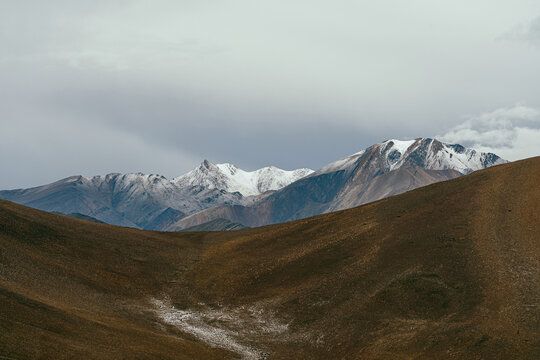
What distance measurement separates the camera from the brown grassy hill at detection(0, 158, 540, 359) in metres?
40.3

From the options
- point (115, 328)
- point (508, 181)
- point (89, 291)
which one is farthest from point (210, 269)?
point (508, 181)

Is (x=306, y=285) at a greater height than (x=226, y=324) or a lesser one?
greater

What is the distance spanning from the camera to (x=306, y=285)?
64188mm

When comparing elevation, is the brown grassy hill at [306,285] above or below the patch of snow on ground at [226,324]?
above

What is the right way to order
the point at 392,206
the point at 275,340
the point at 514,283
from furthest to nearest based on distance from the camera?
the point at 392,206
the point at 275,340
the point at 514,283

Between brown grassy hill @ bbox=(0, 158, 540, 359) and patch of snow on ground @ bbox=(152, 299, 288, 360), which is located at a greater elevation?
brown grassy hill @ bbox=(0, 158, 540, 359)

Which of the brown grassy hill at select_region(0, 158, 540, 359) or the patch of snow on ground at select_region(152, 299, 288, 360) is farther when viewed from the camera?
the patch of snow on ground at select_region(152, 299, 288, 360)

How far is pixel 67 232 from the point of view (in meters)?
77.7

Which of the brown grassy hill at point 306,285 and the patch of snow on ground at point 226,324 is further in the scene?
the patch of snow on ground at point 226,324

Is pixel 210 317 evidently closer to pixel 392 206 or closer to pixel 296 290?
pixel 296 290

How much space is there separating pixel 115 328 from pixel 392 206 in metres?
58.4

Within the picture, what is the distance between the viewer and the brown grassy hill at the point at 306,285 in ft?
132

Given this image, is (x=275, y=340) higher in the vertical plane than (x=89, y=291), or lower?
lower

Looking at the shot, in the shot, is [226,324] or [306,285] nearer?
[226,324]
